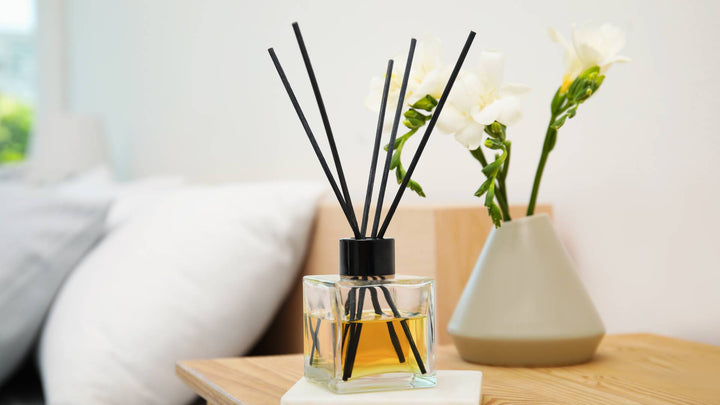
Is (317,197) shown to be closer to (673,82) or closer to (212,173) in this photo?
(673,82)

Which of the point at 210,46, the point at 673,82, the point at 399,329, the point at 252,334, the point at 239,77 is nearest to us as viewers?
the point at 399,329

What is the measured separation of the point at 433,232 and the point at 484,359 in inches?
10.6

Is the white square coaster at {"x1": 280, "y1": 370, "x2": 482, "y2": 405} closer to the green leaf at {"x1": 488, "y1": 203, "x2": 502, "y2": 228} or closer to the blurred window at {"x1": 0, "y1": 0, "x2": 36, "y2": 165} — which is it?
the green leaf at {"x1": 488, "y1": 203, "x2": 502, "y2": 228}

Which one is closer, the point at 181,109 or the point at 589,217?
the point at 589,217

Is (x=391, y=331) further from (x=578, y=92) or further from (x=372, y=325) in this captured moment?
(x=578, y=92)

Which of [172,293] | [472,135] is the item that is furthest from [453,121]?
[172,293]

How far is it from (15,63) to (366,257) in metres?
3.97

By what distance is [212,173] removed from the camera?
6.62 feet

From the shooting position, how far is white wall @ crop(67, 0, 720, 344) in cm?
86

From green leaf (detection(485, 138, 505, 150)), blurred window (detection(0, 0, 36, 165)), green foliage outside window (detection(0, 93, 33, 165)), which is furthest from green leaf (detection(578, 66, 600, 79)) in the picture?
green foliage outside window (detection(0, 93, 33, 165))

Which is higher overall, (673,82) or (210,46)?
(210,46)

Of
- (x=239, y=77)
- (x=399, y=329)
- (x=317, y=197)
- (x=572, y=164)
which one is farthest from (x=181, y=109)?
(x=399, y=329)

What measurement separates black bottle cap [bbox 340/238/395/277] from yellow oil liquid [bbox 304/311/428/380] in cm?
3

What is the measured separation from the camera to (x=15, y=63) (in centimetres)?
403
